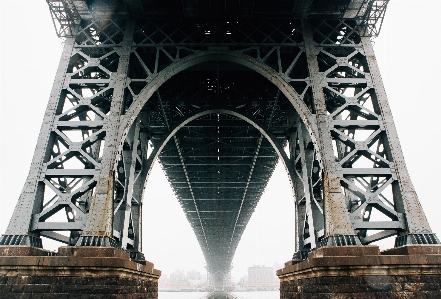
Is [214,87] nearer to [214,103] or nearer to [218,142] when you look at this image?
[214,103]

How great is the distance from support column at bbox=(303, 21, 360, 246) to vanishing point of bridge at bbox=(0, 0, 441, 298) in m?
0.03

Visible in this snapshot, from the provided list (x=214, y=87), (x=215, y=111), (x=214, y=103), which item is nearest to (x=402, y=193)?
(x=215, y=111)

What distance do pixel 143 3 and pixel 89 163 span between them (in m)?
5.54

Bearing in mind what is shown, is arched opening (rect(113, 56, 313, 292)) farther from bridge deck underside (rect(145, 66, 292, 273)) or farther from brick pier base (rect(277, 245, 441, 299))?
brick pier base (rect(277, 245, 441, 299))

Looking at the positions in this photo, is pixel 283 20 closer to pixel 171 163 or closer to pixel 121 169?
pixel 121 169

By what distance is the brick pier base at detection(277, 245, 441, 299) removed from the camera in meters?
6.79

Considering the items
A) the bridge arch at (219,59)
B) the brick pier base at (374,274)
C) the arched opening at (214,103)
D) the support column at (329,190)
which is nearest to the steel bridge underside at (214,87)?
the arched opening at (214,103)

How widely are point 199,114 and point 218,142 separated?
7593 mm

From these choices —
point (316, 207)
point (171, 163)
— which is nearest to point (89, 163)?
point (316, 207)

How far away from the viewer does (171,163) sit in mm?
27484

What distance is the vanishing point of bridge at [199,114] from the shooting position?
25.7ft

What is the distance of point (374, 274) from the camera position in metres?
6.84

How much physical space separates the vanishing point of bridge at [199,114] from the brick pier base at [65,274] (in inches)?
1.2

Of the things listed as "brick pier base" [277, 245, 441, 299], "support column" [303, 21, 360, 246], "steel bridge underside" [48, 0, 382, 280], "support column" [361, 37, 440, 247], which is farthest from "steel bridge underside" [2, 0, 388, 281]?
"brick pier base" [277, 245, 441, 299]
